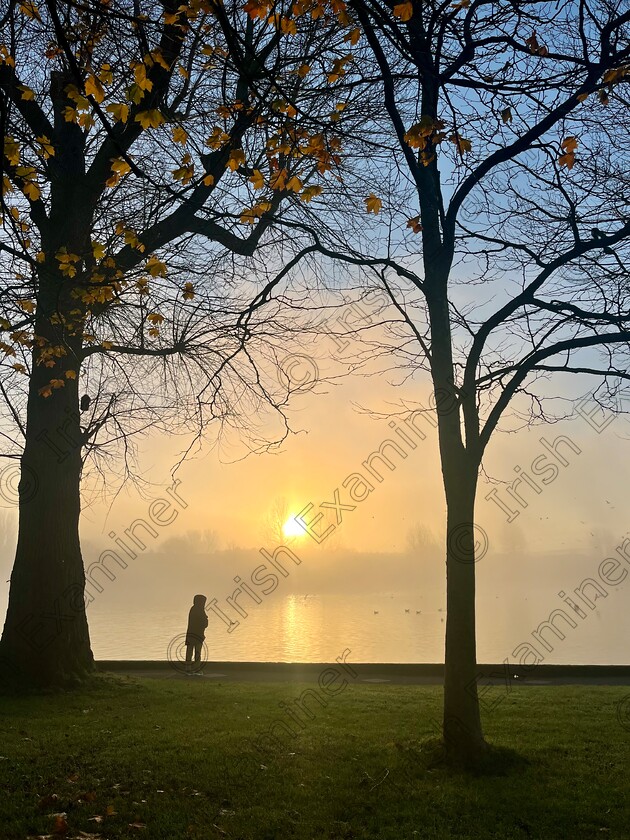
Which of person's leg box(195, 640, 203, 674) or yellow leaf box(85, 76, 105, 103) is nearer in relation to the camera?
yellow leaf box(85, 76, 105, 103)

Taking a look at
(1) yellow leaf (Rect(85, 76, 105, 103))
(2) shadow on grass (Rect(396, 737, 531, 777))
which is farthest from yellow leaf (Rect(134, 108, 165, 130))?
(2) shadow on grass (Rect(396, 737, 531, 777))

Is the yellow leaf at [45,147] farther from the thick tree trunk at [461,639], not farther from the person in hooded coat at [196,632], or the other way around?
the person in hooded coat at [196,632]

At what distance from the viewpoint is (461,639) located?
26.0 feet

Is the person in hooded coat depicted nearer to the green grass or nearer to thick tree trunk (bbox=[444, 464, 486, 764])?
the green grass

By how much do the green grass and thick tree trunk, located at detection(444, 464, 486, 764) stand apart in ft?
1.31

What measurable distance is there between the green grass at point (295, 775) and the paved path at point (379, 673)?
4238mm

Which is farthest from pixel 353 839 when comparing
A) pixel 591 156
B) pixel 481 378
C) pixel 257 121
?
pixel 591 156

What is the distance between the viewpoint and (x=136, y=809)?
5961 millimetres

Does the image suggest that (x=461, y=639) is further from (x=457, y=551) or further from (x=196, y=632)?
(x=196, y=632)

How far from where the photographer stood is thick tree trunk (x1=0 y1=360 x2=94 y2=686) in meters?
11.4

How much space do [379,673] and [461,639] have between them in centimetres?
848

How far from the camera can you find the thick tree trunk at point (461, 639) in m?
7.74

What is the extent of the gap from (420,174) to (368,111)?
2585 mm

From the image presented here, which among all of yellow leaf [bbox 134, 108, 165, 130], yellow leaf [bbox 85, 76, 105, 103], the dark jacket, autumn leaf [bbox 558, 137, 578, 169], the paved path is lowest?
the paved path
